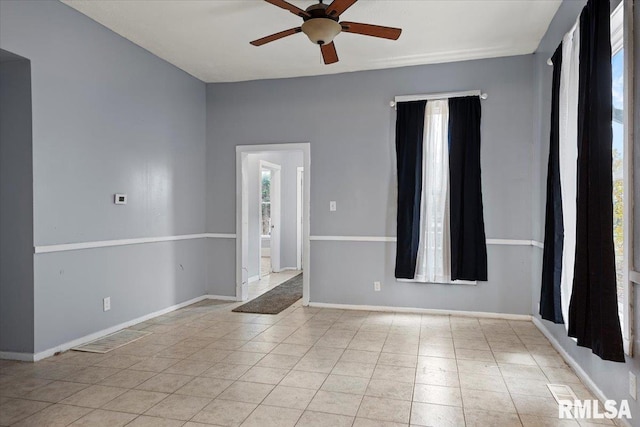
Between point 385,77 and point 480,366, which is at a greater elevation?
point 385,77

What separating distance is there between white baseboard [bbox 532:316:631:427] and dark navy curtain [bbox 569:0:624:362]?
0.41m

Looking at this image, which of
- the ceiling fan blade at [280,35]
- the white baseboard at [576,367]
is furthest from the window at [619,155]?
the ceiling fan blade at [280,35]

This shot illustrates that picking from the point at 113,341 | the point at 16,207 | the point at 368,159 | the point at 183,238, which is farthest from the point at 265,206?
the point at 16,207

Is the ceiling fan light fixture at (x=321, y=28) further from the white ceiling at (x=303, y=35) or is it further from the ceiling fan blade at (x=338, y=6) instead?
the white ceiling at (x=303, y=35)

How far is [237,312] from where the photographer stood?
4648 mm

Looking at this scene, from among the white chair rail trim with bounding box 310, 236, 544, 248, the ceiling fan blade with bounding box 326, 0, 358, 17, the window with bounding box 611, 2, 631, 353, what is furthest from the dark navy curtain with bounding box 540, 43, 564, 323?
the ceiling fan blade with bounding box 326, 0, 358, 17

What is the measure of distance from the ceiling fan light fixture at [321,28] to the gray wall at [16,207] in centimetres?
216

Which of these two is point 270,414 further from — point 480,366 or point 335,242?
point 335,242

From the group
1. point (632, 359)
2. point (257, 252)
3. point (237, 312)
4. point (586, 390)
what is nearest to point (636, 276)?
point (632, 359)

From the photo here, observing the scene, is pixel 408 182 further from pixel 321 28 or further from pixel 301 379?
pixel 301 379

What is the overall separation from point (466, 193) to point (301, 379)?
2.68m

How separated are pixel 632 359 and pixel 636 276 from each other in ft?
1.45

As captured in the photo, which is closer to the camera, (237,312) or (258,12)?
(258,12)

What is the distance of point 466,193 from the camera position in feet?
14.2
